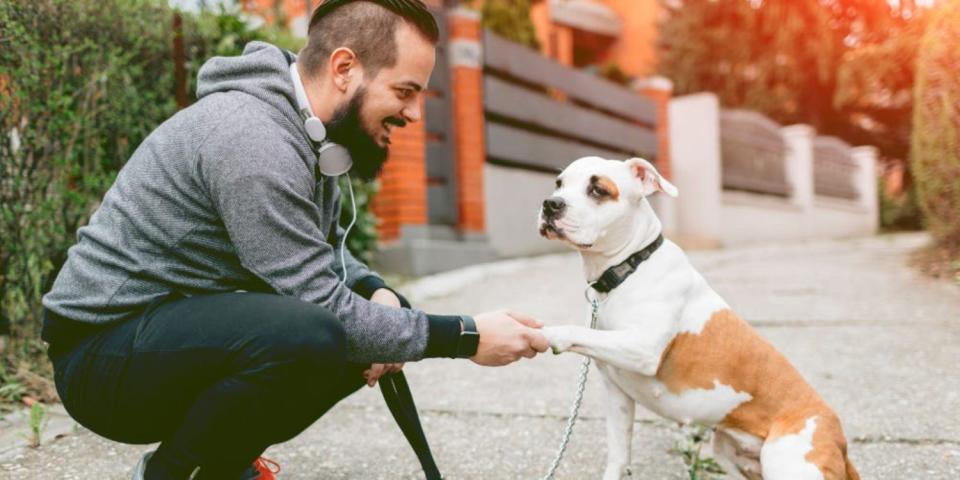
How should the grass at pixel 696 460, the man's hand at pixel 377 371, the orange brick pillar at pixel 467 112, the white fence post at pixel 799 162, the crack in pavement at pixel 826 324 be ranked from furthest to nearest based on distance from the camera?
1. the white fence post at pixel 799 162
2. the orange brick pillar at pixel 467 112
3. the crack in pavement at pixel 826 324
4. the grass at pixel 696 460
5. the man's hand at pixel 377 371

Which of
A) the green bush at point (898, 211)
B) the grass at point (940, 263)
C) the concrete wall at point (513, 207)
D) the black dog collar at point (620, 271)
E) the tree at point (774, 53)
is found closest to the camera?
the black dog collar at point (620, 271)

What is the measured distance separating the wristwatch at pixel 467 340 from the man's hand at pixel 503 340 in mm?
17

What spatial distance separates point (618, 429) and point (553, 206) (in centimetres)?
77

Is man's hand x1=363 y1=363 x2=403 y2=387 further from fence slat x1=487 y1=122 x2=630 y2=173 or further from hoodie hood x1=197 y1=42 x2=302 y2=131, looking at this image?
fence slat x1=487 y1=122 x2=630 y2=173

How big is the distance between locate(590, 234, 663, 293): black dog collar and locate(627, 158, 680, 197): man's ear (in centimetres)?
24

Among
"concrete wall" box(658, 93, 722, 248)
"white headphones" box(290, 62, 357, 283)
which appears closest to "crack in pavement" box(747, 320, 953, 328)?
"white headphones" box(290, 62, 357, 283)

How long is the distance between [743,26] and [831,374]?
19.1 metres

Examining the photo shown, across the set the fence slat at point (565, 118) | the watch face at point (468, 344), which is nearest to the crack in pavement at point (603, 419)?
the watch face at point (468, 344)

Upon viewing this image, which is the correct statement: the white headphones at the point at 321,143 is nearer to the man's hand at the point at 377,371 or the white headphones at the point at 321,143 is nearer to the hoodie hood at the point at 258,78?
the hoodie hood at the point at 258,78

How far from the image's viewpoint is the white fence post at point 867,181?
19.8 m

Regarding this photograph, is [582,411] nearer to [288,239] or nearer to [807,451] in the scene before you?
[807,451]

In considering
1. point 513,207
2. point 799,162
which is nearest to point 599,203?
point 513,207

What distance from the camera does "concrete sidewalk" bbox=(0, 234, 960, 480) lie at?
2826 millimetres

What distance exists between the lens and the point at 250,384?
2.01 meters
